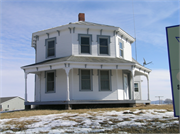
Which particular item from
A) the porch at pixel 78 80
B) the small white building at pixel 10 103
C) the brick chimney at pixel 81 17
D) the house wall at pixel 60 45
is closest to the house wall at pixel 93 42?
the house wall at pixel 60 45

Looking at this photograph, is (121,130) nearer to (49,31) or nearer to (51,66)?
(51,66)

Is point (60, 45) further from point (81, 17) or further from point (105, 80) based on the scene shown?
point (105, 80)

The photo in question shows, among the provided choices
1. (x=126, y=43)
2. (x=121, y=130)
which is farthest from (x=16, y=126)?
(x=126, y=43)

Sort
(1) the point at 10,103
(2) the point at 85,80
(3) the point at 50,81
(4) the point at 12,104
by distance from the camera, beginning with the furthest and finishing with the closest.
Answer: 1. (4) the point at 12,104
2. (1) the point at 10,103
3. (3) the point at 50,81
4. (2) the point at 85,80

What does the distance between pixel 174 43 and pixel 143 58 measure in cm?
1748

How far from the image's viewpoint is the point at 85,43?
56.5 ft

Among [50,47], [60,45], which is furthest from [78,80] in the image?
[50,47]

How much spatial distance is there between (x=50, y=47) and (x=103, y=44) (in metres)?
4.53

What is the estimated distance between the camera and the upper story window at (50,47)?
1783 centimetres

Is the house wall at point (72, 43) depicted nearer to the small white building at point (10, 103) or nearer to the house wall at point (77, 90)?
the house wall at point (77, 90)

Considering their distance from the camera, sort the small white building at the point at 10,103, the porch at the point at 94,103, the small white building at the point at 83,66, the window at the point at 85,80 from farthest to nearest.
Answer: the small white building at the point at 10,103
the window at the point at 85,80
the small white building at the point at 83,66
the porch at the point at 94,103

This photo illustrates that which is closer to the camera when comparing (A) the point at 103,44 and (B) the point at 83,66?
(B) the point at 83,66

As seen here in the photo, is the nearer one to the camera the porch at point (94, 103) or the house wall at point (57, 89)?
the porch at point (94, 103)

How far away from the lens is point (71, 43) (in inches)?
662
